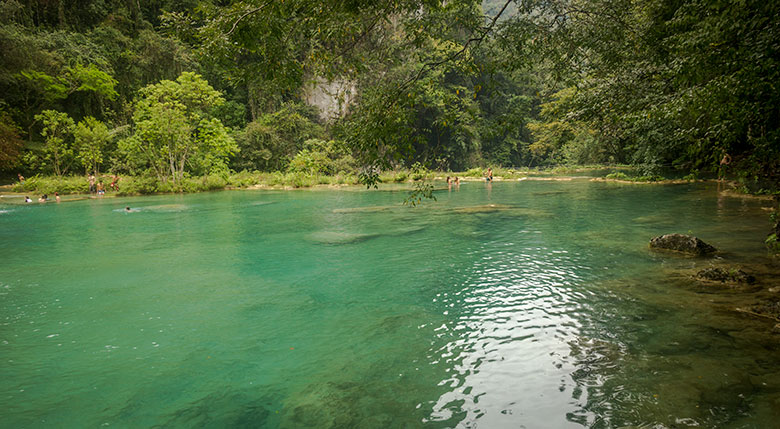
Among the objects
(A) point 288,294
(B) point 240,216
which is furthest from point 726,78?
(B) point 240,216

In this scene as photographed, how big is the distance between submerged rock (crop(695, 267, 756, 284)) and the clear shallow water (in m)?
0.49

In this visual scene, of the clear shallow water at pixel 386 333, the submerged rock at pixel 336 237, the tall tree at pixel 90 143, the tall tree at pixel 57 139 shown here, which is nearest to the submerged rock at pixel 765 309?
the clear shallow water at pixel 386 333

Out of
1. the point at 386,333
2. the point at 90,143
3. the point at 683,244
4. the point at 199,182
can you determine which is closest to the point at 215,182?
the point at 199,182

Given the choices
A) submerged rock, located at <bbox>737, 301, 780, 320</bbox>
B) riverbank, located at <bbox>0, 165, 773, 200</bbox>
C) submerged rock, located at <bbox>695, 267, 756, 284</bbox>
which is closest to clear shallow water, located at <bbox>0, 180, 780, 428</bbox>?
submerged rock, located at <bbox>737, 301, 780, 320</bbox>

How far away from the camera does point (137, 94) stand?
4053 cm

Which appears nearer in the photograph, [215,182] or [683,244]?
[683,244]

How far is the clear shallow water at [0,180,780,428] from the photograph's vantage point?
4578 millimetres

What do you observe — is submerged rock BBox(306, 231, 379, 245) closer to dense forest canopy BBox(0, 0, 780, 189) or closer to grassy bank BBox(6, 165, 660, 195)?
dense forest canopy BBox(0, 0, 780, 189)

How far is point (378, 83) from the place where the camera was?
7.39m

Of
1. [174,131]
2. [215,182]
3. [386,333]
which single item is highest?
[174,131]

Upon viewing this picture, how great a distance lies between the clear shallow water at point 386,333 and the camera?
458 centimetres

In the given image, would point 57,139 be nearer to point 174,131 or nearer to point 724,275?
point 174,131

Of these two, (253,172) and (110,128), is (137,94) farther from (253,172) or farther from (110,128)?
(253,172)

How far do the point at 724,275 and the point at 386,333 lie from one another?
6.44m
